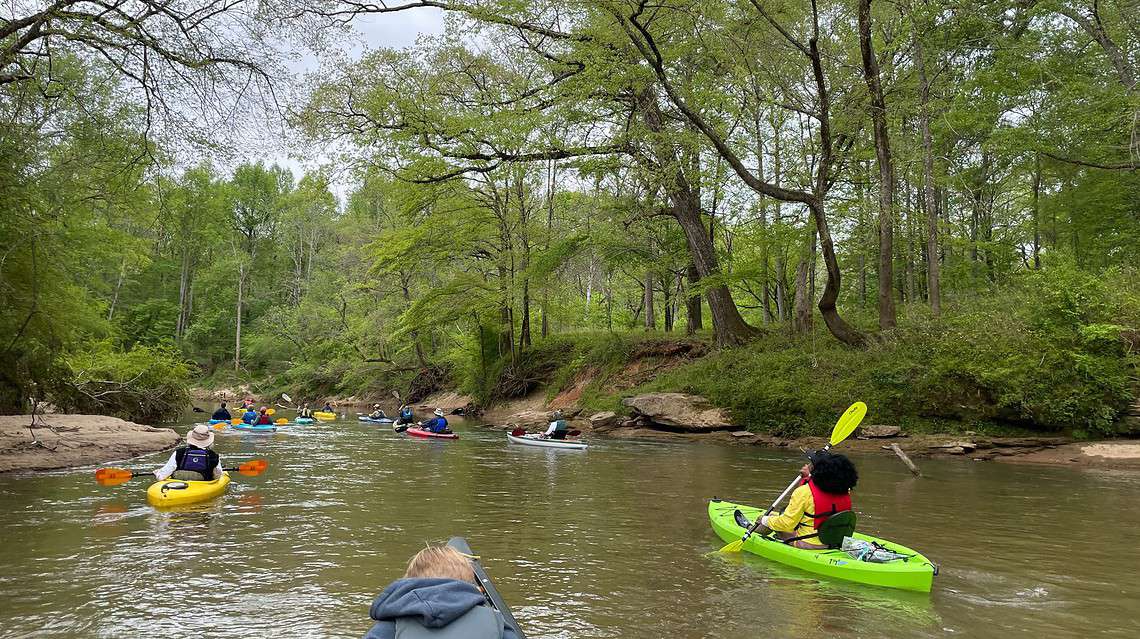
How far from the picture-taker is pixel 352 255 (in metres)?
37.9

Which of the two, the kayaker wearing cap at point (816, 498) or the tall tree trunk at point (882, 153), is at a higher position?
the tall tree trunk at point (882, 153)

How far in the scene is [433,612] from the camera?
7.54 ft

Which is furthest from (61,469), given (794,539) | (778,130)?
(778,130)

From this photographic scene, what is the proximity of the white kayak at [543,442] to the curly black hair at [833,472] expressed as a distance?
1030cm

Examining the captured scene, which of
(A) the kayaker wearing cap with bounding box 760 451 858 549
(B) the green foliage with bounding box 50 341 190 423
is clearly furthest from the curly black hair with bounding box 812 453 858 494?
(B) the green foliage with bounding box 50 341 190 423

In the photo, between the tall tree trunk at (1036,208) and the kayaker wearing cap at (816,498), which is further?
the tall tree trunk at (1036,208)

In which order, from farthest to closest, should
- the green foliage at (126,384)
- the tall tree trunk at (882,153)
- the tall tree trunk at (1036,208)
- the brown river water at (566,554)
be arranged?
the tall tree trunk at (1036,208), the green foliage at (126,384), the tall tree trunk at (882,153), the brown river water at (566,554)

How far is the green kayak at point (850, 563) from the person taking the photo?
5.66m

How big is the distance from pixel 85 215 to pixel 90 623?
9.95 meters

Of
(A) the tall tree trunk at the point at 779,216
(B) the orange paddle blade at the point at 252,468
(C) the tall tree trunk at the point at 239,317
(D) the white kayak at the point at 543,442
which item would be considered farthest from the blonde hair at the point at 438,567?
(C) the tall tree trunk at the point at 239,317

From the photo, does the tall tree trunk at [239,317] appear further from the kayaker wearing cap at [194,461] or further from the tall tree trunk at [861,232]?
the kayaker wearing cap at [194,461]

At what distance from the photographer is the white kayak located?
16328 mm

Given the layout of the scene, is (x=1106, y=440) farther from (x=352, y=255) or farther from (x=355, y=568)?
(x=352, y=255)

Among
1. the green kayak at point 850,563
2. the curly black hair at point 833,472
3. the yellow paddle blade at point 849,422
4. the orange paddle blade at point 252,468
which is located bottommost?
the green kayak at point 850,563
